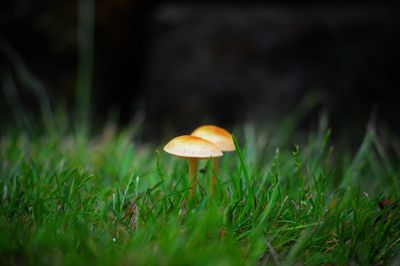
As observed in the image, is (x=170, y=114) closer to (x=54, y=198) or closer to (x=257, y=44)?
(x=257, y=44)

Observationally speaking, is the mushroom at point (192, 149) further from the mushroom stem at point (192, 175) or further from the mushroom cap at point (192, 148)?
the mushroom stem at point (192, 175)

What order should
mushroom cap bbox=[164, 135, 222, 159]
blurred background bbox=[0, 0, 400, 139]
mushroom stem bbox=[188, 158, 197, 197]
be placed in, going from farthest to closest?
blurred background bbox=[0, 0, 400, 139], mushroom stem bbox=[188, 158, 197, 197], mushroom cap bbox=[164, 135, 222, 159]

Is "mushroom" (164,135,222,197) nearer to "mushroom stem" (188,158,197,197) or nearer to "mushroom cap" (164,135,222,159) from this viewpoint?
"mushroom cap" (164,135,222,159)

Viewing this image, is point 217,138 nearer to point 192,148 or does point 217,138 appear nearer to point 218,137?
point 218,137

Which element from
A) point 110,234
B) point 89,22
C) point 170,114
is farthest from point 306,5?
point 110,234

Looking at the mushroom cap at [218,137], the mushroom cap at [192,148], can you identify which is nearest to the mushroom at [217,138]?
the mushroom cap at [218,137]

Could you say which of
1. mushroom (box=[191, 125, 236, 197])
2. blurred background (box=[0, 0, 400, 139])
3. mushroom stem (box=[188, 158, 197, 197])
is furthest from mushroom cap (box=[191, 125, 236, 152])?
blurred background (box=[0, 0, 400, 139])

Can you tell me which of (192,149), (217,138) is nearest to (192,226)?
(192,149)
